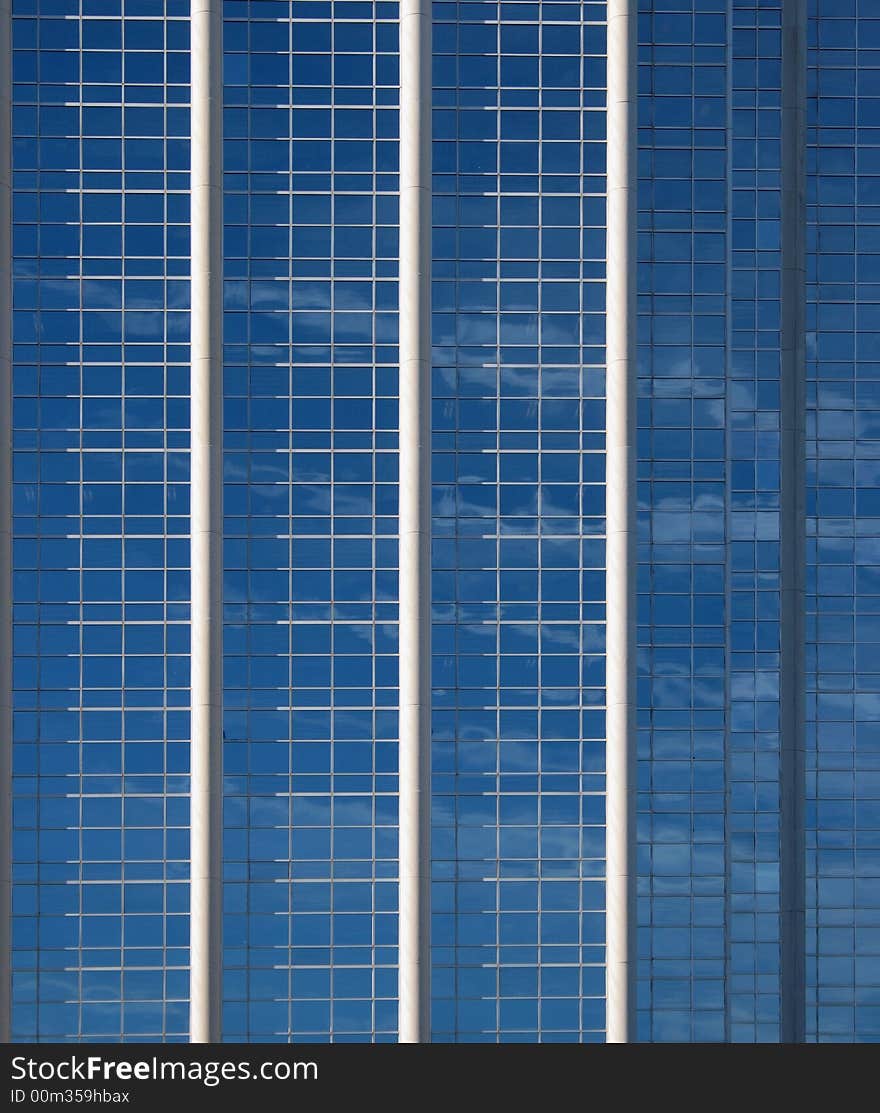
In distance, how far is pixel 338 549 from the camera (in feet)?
131

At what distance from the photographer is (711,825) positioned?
41.1m

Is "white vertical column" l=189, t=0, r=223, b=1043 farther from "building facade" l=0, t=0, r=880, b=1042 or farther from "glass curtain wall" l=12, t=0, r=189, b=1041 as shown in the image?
→ "glass curtain wall" l=12, t=0, r=189, b=1041

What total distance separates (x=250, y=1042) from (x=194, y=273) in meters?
18.8

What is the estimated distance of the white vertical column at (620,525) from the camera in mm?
39219

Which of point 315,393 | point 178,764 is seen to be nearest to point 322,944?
point 178,764

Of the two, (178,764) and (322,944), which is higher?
(178,764)

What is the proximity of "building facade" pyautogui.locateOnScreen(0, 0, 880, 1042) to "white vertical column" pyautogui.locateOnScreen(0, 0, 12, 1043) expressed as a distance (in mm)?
123

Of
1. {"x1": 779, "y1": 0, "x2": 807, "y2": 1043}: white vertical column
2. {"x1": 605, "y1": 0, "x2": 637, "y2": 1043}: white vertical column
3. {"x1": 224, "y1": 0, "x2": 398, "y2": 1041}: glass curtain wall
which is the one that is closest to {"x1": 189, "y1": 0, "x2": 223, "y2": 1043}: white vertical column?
{"x1": 224, "y1": 0, "x2": 398, "y2": 1041}: glass curtain wall

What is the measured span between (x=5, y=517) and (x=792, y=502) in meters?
20.4

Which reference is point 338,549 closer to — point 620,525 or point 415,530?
point 415,530

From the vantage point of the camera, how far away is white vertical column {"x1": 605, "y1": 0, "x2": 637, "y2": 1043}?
3922 cm

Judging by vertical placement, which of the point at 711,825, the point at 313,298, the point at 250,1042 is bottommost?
the point at 250,1042

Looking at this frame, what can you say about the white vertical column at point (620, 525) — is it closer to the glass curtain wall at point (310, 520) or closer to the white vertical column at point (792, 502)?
the white vertical column at point (792, 502)

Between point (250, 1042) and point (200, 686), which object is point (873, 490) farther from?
point (250, 1042)
